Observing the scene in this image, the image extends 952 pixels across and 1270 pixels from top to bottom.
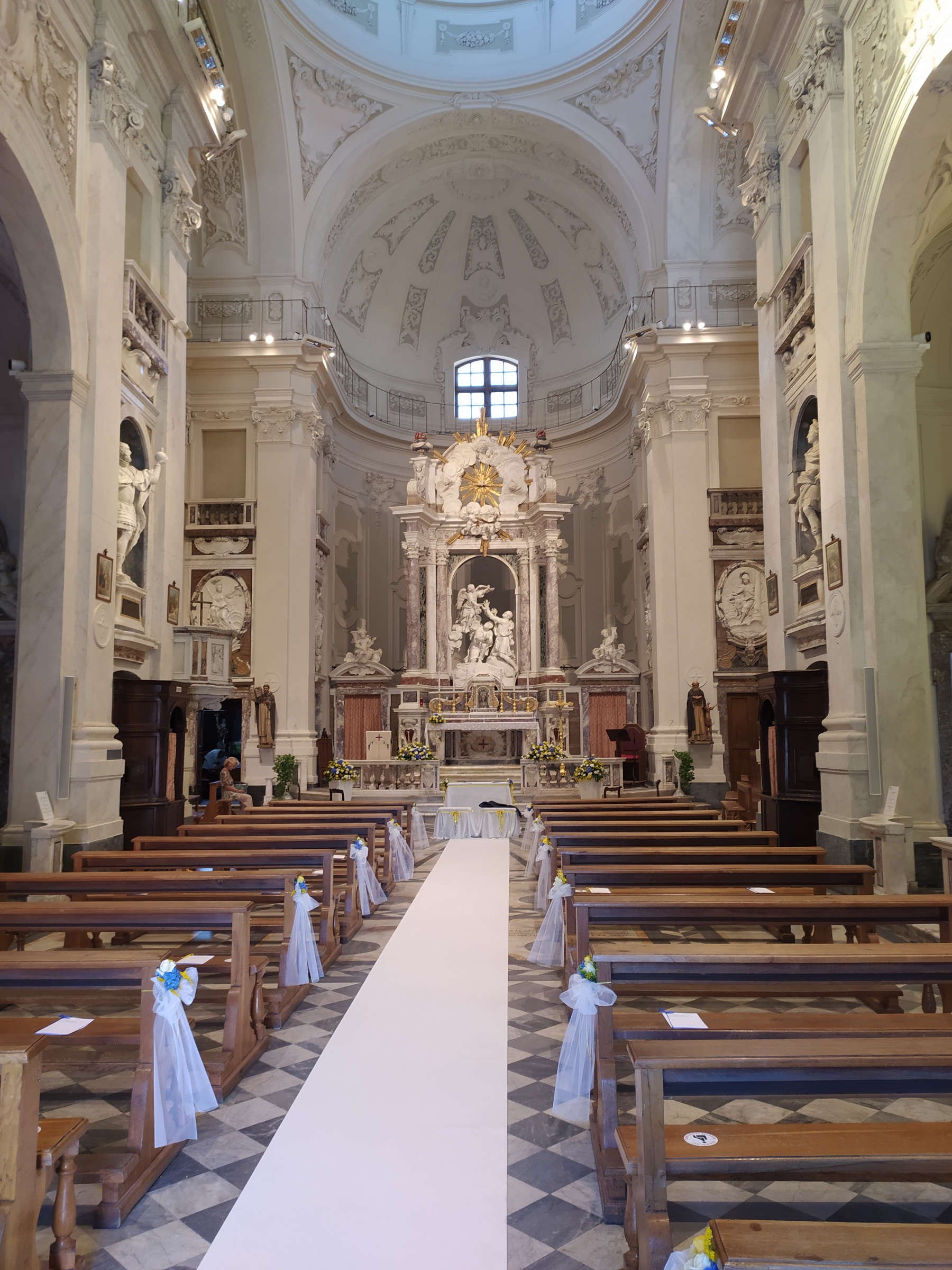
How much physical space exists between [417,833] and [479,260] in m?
17.3

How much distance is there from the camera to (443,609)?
21.4m

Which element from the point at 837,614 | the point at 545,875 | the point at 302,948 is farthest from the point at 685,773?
the point at 302,948

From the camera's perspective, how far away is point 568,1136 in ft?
13.2

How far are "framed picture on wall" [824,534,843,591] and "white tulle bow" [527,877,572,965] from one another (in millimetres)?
5014

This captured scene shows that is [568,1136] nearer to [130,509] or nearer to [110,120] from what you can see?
[130,509]

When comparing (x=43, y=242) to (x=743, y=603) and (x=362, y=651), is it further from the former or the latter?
(x=743, y=603)

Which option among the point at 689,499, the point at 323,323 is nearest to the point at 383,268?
the point at 323,323

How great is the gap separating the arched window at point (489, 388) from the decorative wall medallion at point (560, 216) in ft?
11.6

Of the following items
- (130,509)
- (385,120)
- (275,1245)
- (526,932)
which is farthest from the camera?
(385,120)

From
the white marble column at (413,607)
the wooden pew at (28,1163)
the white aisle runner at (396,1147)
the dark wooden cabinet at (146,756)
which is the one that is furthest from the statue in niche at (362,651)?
the wooden pew at (28,1163)

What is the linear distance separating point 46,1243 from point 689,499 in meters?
16.6

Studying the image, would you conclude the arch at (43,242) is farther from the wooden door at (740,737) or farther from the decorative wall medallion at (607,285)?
the decorative wall medallion at (607,285)

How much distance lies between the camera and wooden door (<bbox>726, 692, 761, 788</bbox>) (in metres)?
17.6

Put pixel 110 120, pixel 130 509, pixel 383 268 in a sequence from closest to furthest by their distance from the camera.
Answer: pixel 110 120, pixel 130 509, pixel 383 268
